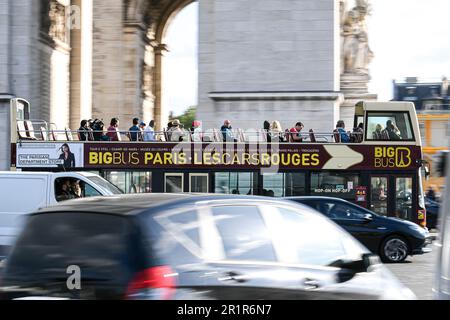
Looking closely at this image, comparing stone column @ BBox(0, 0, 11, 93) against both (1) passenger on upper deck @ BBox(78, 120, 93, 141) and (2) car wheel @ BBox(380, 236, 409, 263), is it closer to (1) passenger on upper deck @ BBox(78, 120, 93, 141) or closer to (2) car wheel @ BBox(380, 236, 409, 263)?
(1) passenger on upper deck @ BBox(78, 120, 93, 141)

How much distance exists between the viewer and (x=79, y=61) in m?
36.1

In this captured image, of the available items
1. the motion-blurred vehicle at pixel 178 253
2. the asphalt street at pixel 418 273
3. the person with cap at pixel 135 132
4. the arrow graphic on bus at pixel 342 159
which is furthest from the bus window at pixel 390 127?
the motion-blurred vehicle at pixel 178 253

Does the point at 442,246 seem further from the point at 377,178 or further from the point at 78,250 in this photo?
the point at 377,178

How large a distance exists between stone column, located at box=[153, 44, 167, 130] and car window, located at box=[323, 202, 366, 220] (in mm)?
29778

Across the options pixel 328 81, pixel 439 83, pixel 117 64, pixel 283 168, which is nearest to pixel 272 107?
pixel 328 81

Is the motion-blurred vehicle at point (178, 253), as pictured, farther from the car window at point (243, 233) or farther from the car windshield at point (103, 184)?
the car windshield at point (103, 184)

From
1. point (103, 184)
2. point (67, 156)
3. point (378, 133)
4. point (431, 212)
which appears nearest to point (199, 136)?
point (67, 156)

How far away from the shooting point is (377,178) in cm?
2089

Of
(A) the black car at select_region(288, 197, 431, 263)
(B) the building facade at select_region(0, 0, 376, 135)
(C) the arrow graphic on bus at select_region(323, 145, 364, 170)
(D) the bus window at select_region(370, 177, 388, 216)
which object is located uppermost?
(B) the building facade at select_region(0, 0, 376, 135)

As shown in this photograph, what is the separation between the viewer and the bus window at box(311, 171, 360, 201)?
20.9 m

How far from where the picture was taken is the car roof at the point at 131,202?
5344mm

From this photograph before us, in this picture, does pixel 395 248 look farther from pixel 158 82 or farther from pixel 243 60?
pixel 158 82

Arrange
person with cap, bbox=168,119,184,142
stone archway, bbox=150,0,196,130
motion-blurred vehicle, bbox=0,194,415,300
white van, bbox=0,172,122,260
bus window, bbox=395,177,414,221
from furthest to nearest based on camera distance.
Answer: stone archway, bbox=150,0,196,130, person with cap, bbox=168,119,184,142, bus window, bbox=395,177,414,221, white van, bbox=0,172,122,260, motion-blurred vehicle, bbox=0,194,415,300

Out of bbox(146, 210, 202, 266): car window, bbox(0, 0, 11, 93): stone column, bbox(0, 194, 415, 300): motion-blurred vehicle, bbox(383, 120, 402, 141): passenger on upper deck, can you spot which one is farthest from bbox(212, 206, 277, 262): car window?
bbox(0, 0, 11, 93): stone column
